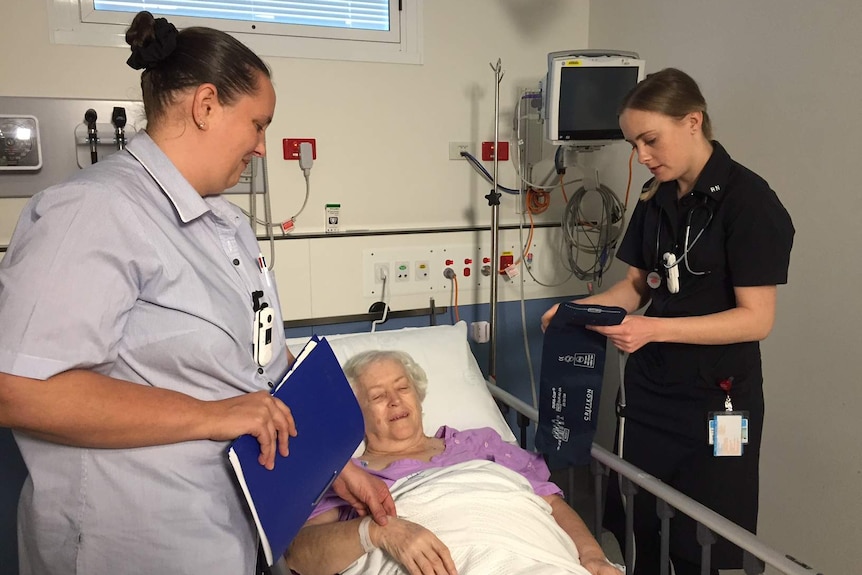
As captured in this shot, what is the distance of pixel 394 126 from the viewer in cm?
254

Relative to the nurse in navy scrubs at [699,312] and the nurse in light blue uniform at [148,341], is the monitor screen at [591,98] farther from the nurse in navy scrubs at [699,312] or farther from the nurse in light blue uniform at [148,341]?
the nurse in light blue uniform at [148,341]

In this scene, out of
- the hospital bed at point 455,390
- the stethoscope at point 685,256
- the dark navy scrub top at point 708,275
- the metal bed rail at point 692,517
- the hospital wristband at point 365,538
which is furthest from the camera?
the hospital bed at point 455,390

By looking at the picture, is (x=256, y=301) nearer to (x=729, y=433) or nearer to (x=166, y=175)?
(x=166, y=175)

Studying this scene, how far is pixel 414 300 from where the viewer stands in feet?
8.55

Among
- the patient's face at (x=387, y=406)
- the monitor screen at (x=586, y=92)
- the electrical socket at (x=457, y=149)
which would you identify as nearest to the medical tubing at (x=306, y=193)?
the electrical socket at (x=457, y=149)

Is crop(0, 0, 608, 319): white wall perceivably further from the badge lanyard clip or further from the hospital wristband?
the badge lanyard clip

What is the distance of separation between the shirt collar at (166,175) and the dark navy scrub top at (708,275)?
1.21 m

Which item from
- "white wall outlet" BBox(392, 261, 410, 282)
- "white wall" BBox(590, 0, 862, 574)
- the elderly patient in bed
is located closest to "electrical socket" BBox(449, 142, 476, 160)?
"white wall outlet" BBox(392, 261, 410, 282)

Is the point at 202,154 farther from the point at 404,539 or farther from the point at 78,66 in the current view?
the point at 78,66

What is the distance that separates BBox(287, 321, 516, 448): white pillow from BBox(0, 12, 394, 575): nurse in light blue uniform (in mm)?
968

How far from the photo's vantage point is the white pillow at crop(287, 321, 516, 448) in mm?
2086

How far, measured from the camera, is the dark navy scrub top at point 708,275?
152 centimetres

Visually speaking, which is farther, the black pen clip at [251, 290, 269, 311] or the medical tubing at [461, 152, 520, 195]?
the medical tubing at [461, 152, 520, 195]

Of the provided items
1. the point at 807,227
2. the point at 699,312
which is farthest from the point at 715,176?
the point at 807,227
